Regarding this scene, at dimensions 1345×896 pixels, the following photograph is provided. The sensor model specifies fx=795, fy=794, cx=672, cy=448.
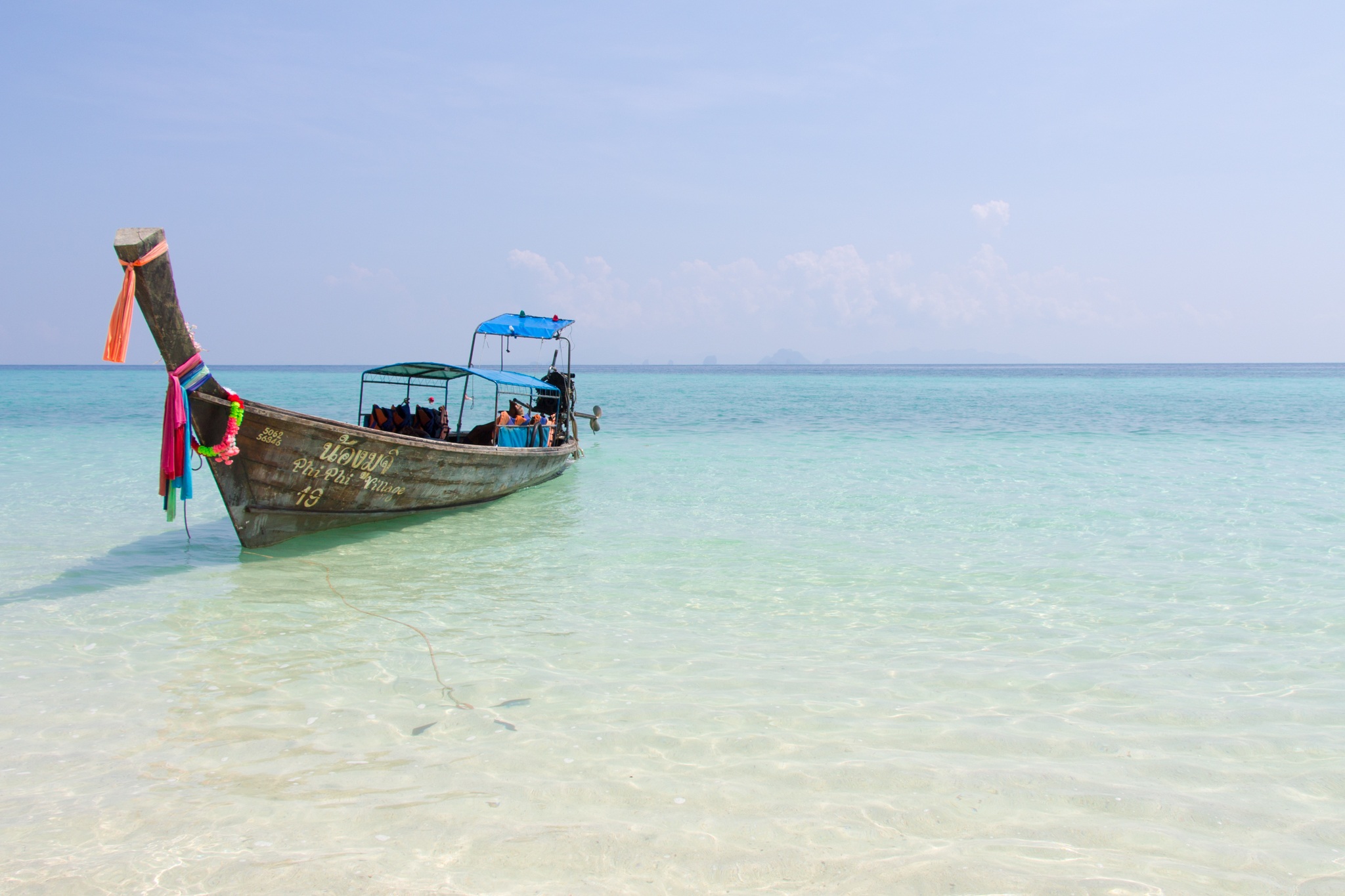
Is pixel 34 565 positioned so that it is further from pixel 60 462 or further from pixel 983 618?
pixel 60 462

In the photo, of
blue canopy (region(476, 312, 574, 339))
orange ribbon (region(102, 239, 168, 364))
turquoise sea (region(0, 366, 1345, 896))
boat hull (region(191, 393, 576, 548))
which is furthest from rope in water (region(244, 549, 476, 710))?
blue canopy (region(476, 312, 574, 339))

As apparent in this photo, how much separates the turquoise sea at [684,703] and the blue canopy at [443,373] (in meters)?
2.73

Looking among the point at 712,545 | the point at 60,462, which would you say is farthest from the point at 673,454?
the point at 60,462

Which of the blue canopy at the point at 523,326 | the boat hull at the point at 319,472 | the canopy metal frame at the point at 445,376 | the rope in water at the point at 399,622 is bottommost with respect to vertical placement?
the rope in water at the point at 399,622

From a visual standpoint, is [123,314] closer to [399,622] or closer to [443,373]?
[399,622]

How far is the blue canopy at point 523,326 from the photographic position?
50.3 ft

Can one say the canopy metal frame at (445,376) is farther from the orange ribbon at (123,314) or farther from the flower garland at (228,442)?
the orange ribbon at (123,314)

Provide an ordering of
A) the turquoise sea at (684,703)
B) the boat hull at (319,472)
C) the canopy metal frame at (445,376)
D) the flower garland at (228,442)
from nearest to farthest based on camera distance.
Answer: the turquoise sea at (684,703), the flower garland at (228,442), the boat hull at (319,472), the canopy metal frame at (445,376)

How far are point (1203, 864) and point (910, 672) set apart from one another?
230 centimetres

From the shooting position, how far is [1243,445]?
2114cm

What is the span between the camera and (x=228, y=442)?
7.99m

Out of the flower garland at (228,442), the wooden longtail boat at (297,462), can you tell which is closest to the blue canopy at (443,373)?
the wooden longtail boat at (297,462)

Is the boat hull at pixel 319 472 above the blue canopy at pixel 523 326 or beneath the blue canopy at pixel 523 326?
beneath

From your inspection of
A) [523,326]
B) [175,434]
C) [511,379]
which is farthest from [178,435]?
[523,326]
